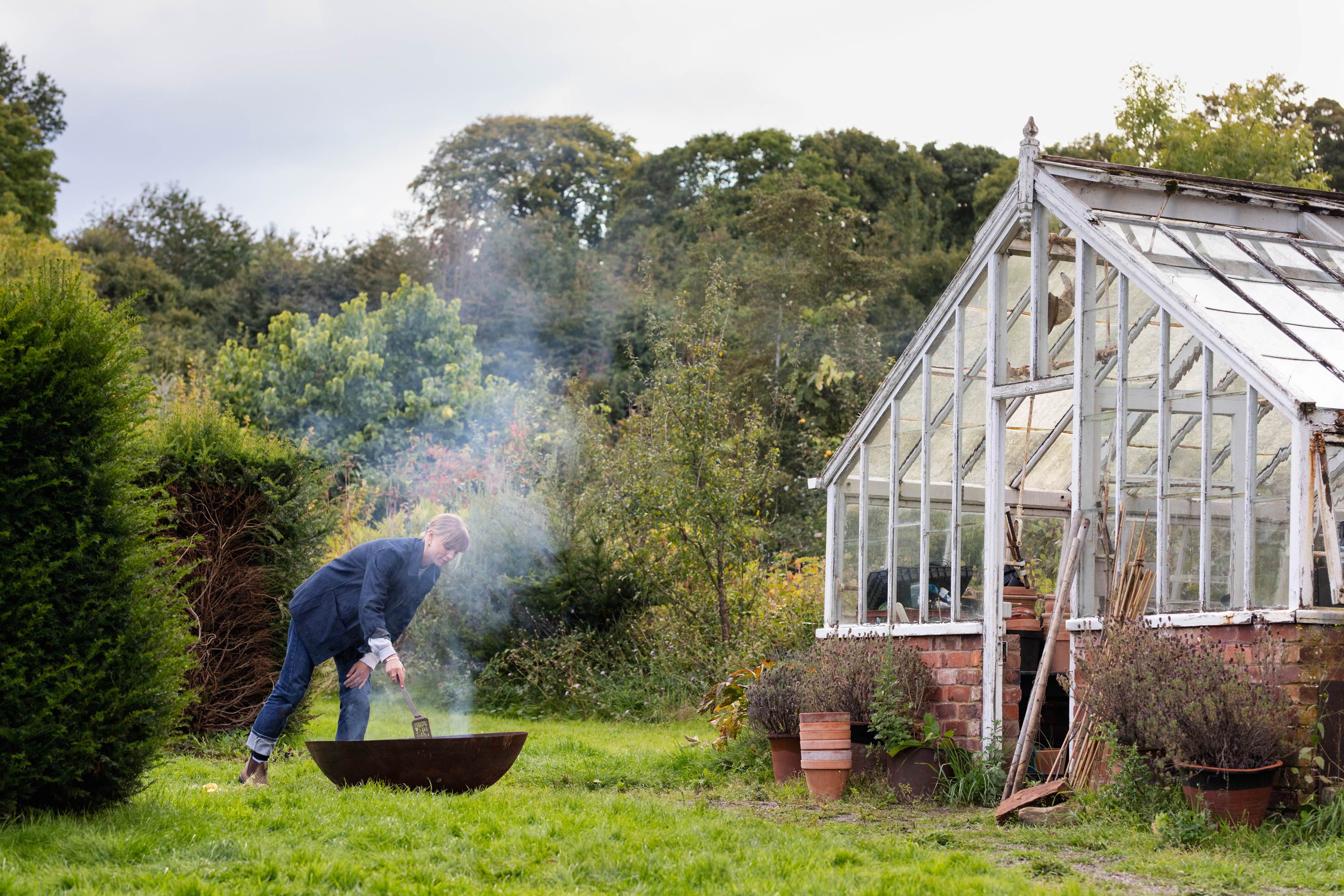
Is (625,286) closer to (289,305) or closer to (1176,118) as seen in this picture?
(289,305)

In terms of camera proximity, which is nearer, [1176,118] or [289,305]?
[1176,118]

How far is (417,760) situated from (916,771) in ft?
11.5

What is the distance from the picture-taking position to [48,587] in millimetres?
4945

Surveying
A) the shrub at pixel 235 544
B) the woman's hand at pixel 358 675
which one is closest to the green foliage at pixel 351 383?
the shrub at pixel 235 544

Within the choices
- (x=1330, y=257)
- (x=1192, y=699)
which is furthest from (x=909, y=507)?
(x=1192, y=699)

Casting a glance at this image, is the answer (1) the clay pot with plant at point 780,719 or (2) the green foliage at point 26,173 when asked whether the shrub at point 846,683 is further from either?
(2) the green foliage at point 26,173

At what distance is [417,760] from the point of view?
19.8 feet

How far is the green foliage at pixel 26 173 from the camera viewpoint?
28.8m

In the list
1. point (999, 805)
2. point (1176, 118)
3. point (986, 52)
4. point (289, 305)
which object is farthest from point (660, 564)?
point (289, 305)

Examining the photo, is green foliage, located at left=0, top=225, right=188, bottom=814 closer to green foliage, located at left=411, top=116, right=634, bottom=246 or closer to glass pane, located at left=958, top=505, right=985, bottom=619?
glass pane, located at left=958, top=505, right=985, bottom=619

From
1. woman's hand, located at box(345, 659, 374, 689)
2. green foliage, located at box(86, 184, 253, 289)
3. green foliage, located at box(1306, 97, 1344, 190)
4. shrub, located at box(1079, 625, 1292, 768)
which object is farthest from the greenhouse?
green foliage, located at box(86, 184, 253, 289)

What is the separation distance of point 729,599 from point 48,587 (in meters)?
9.53

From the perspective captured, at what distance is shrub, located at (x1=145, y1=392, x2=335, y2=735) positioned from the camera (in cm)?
922

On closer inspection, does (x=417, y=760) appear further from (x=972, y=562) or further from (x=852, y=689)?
(x=972, y=562)
